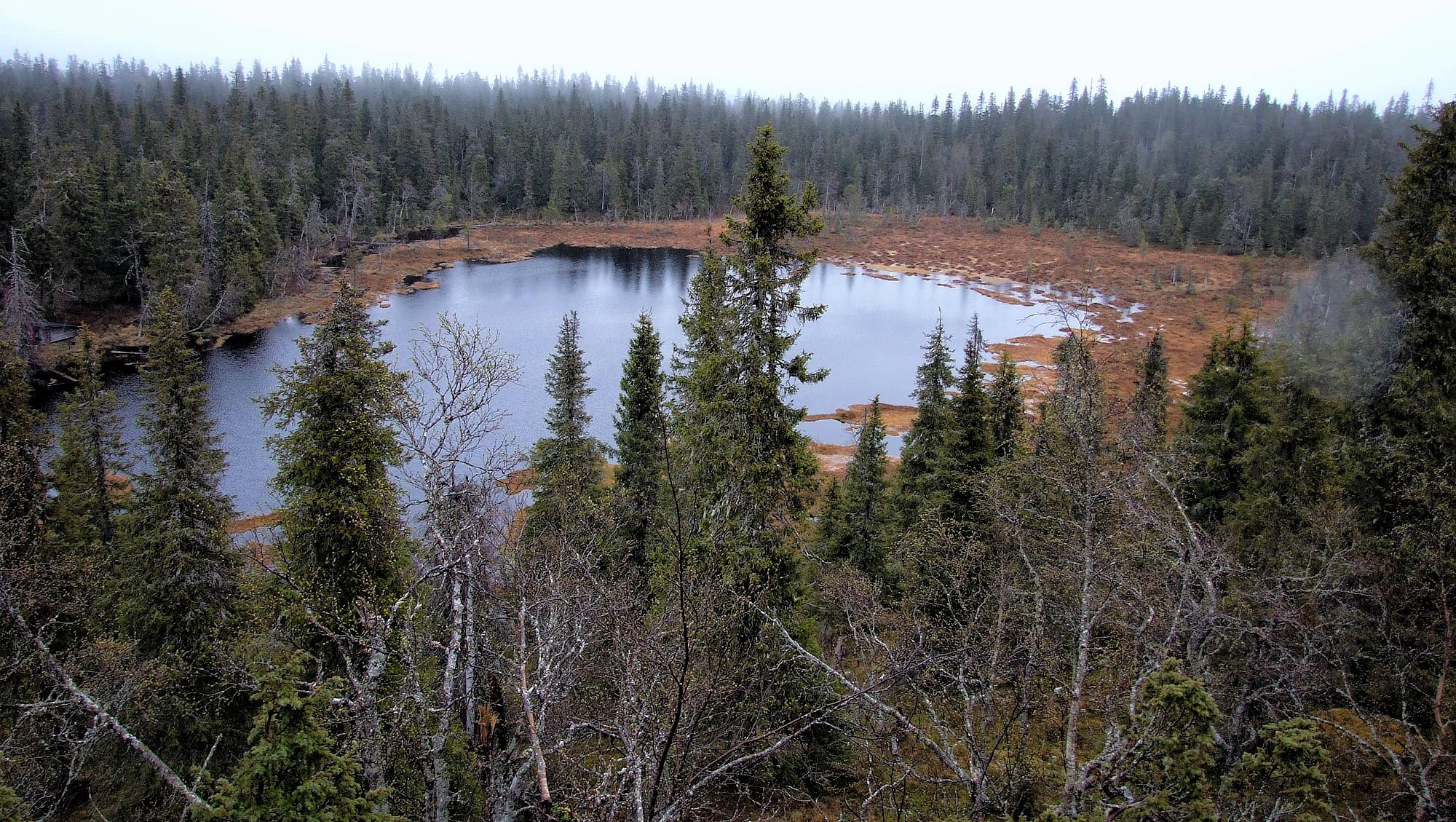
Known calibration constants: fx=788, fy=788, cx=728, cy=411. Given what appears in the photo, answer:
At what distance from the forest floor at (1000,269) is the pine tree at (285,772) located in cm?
3337

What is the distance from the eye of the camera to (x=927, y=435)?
22.6 metres

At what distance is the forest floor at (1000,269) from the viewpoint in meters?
59.2

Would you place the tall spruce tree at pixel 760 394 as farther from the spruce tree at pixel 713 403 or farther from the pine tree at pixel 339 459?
A: the pine tree at pixel 339 459

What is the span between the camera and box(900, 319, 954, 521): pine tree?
21.2 m

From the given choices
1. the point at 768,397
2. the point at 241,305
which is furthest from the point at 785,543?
the point at 241,305

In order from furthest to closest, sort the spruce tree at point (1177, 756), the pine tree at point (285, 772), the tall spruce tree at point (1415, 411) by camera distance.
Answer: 1. the tall spruce tree at point (1415, 411)
2. the pine tree at point (285, 772)
3. the spruce tree at point (1177, 756)

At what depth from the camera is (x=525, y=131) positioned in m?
119

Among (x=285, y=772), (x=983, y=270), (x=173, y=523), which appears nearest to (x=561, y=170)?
(x=983, y=270)

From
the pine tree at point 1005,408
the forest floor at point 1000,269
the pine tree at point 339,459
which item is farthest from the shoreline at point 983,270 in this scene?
the pine tree at point 339,459

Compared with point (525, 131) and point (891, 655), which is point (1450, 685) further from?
point (525, 131)

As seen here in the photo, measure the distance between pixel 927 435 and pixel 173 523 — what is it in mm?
18063

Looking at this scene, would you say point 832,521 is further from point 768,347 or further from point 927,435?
point 768,347

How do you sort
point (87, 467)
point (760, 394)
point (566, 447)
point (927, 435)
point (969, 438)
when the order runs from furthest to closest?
point (927, 435) → point (566, 447) → point (969, 438) → point (87, 467) → point (760, 394)

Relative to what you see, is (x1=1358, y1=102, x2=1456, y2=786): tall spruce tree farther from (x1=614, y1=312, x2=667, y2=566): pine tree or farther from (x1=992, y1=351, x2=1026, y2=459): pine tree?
(x1=614, y1=312, x2=667, y2=566): pine tree
